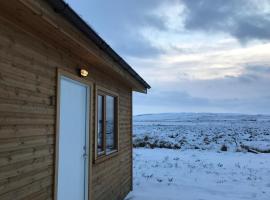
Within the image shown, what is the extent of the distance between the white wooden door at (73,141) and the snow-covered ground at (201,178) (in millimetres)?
3349

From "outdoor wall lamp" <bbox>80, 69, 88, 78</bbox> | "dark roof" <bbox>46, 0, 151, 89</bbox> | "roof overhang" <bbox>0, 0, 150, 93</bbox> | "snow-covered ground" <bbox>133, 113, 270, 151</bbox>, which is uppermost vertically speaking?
"dark roof" <bbox>46, 0, 151, 89</bbox>

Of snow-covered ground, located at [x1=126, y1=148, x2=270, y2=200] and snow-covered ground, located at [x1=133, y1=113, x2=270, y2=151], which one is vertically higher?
snow-covered ground, located at [x1=133, y1=113, x2=270, y2=151]

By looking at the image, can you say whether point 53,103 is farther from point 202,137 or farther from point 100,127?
point 202,137

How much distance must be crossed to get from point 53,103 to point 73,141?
1014mm

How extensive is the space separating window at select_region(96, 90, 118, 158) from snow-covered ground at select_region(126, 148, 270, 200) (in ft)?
5.70

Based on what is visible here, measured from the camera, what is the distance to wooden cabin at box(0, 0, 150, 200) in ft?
12.3

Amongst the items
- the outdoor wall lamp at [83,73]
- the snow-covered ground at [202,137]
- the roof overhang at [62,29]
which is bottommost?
the snow-covered ground at [202,137]

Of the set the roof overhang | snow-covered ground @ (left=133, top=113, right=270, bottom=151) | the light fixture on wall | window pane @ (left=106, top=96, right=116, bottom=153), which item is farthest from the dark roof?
snow-covered ground @ (left=133, top=113, right=270, bottom=151)

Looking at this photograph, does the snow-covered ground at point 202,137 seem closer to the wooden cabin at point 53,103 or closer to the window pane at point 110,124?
the window pane at point 110,124

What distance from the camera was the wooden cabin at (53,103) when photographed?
3748 mm

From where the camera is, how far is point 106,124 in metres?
7.75

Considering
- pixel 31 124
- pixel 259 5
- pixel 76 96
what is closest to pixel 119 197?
pixel 76 96

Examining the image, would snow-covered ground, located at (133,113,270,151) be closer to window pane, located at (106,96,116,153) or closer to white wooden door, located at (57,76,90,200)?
window pane, located at (106,96,116,153)

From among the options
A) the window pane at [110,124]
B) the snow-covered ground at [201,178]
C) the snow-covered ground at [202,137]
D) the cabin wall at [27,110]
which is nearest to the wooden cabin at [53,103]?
the cabin wall at [27,110]
